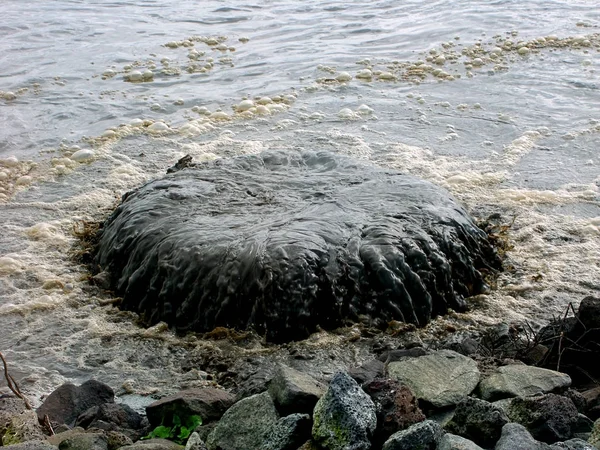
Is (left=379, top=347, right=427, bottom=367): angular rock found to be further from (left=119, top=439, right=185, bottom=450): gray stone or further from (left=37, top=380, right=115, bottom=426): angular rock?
(left=37, top=380, right=115, bottom=426): angular rock

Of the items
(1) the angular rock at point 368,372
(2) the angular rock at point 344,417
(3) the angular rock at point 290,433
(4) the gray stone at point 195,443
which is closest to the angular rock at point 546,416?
(2) the angular rock at point 344,417

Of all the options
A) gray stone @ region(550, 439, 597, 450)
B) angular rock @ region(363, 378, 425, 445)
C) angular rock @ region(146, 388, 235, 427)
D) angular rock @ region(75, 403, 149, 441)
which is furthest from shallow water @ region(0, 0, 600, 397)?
gray stone @ region(550, 439, 597, 450)

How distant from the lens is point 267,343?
4.43 m

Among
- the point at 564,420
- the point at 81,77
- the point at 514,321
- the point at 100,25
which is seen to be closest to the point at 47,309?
the point at 514,321

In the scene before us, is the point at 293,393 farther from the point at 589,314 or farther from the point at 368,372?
the point at 589,314

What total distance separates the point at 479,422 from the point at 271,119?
5906 millimetres

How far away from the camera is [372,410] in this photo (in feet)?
9.49

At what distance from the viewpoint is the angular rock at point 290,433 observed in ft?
9.30

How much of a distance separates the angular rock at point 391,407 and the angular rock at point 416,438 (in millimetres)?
135

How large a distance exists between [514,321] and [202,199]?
2.20 m

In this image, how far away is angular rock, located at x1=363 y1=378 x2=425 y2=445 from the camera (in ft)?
9.39

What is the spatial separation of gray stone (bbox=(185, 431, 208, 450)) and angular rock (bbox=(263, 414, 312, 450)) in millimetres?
259

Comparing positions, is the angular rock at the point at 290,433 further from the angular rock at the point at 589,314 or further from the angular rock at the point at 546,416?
the angular rock at the point at 589,314

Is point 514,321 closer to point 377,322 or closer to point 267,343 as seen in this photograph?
point 377,322
